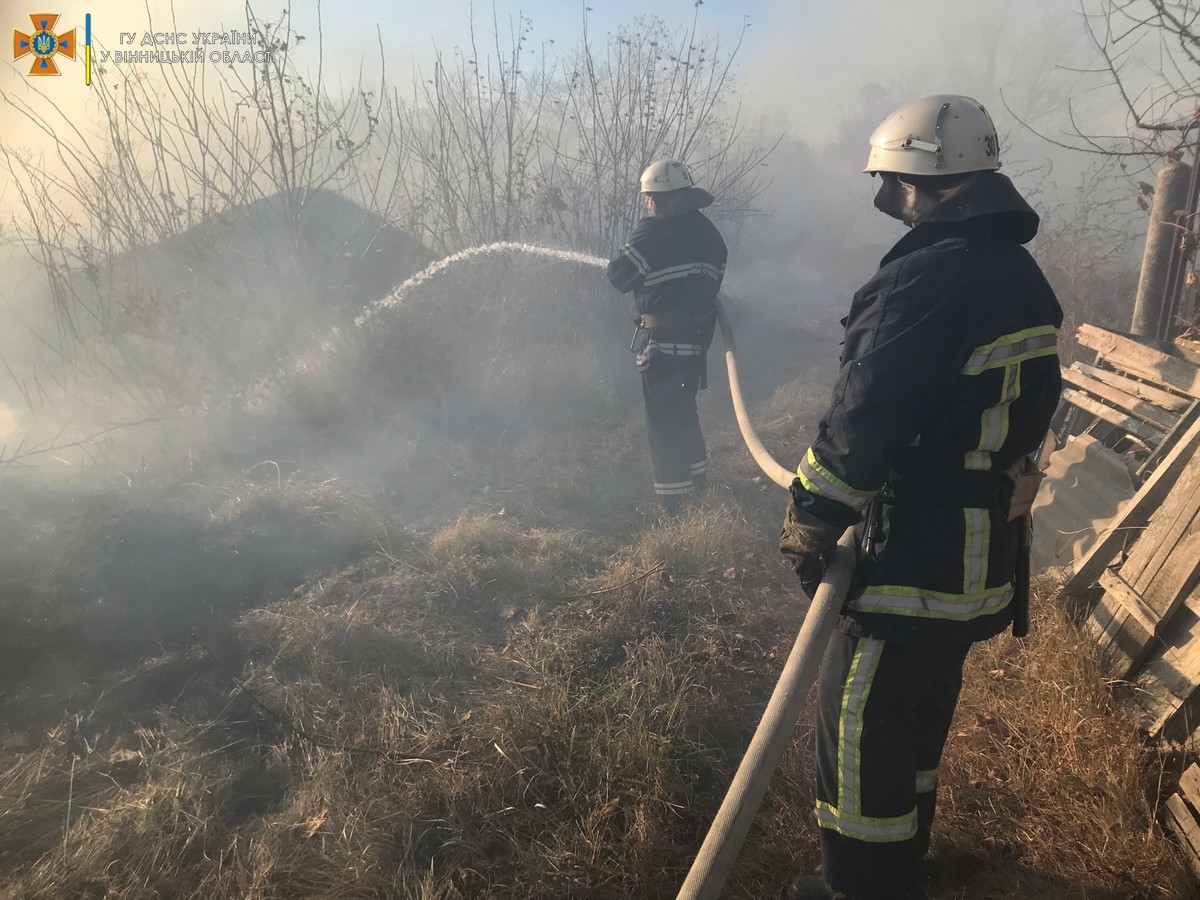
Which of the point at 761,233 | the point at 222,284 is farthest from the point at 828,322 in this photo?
the point at 222,284

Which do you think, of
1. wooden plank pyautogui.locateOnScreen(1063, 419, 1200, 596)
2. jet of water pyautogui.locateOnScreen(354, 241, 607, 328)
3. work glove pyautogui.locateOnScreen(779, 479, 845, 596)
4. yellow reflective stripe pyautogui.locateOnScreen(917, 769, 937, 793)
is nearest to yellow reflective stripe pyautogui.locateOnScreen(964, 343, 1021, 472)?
work glove pyautogui.locateOnScreen(779, 479, 845, 596)

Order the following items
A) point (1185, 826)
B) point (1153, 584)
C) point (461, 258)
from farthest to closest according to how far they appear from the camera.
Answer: point (461, 258)
point (1153, 584)
point (1185, 826)

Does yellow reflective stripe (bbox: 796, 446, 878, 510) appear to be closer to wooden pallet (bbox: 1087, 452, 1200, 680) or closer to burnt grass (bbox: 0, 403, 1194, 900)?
burnt grass (bbox: 0, 403, 1194, 900)

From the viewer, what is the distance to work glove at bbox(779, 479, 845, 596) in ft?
6.08

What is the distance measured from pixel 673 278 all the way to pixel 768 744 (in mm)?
3709

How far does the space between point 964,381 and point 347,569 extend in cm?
368

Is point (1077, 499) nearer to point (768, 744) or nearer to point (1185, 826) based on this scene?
point (1185, 826)

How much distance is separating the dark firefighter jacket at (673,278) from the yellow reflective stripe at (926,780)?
11.2 feet

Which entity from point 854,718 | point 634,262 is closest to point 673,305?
point 634,262

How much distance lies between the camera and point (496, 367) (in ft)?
24.4

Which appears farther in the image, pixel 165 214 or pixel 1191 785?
pixel 165 214

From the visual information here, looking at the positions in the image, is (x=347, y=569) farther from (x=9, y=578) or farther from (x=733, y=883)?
(x=733, y=883)

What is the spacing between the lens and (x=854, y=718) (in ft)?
6.20

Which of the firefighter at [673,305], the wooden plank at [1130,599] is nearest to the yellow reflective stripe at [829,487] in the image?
the wooden plank at [1130,599]
